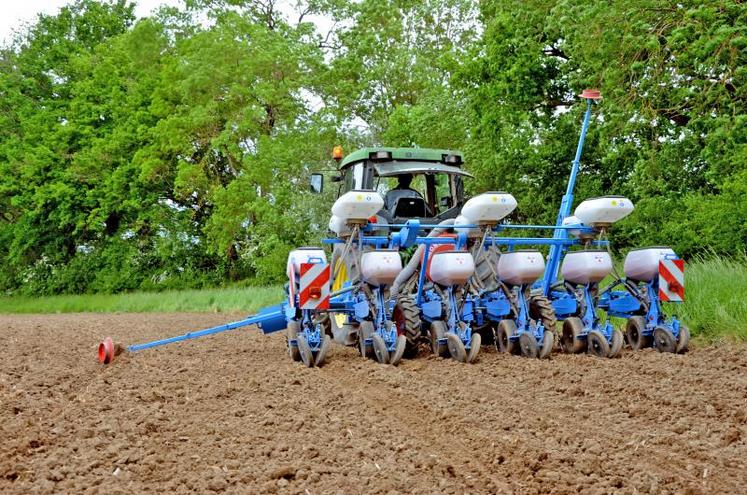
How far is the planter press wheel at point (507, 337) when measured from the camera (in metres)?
7.44

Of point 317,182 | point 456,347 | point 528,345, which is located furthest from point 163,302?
point 528,345

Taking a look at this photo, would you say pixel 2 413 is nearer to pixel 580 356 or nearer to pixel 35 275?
pixel 580 356

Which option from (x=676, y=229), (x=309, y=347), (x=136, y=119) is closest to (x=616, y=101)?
(x=676, y=229)

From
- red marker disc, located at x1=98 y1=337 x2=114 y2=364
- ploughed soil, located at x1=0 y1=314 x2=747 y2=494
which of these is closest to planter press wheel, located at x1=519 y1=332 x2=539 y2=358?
ploughed soil, located at x1=0 y1=314 x2=747 y2=494

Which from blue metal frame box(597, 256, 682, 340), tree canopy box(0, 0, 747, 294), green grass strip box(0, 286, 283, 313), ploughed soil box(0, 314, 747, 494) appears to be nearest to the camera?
ploughed soil box(0, 314, 747, 494)

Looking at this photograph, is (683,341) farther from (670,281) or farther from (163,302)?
(163,302)

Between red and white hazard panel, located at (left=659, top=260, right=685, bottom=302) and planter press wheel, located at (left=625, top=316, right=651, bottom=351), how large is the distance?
30 centimetres

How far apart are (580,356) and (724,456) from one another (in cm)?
349

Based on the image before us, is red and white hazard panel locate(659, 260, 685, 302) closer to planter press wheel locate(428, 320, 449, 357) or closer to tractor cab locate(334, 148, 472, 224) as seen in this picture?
planter press wheel locate(428, 320, 449, 357)

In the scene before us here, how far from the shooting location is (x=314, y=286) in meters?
7.20

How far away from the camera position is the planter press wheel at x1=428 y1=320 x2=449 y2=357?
7.31m

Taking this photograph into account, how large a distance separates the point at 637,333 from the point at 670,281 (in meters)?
0.57

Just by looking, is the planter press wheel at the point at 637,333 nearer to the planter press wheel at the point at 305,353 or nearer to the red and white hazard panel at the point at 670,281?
the red and white hazard panel at the point at 670,281

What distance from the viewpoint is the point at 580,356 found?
7289 millimetres
